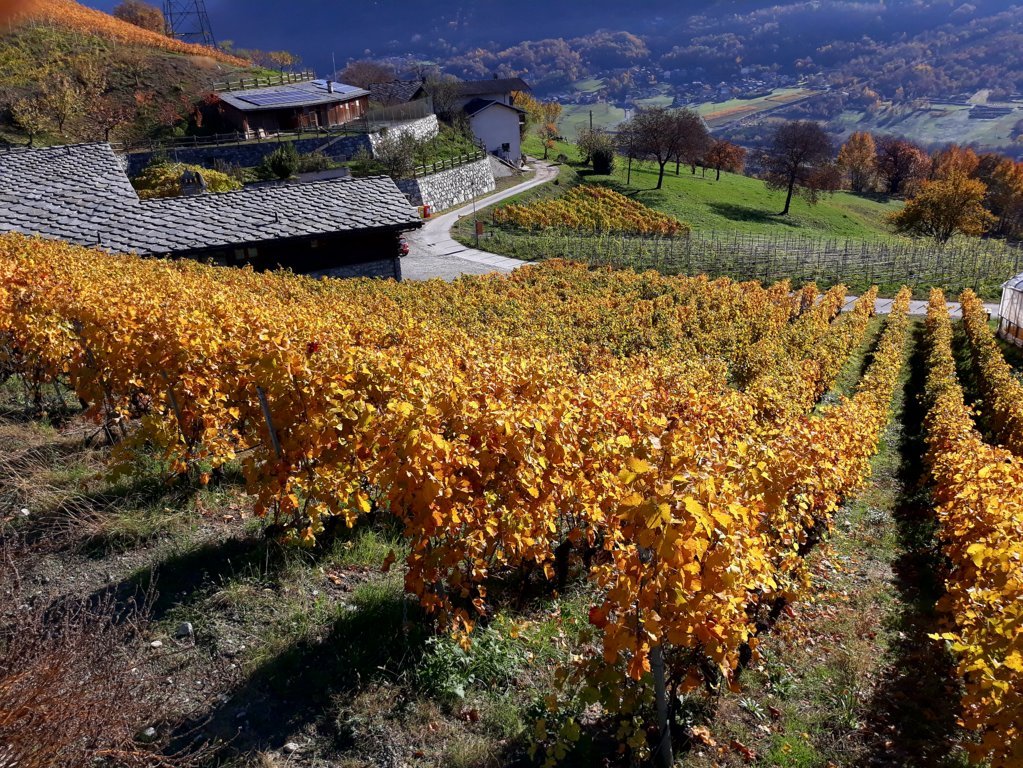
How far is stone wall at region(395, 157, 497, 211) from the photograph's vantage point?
49156 millimetres

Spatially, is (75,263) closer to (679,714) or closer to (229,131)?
(679,714)

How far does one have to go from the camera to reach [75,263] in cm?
1209

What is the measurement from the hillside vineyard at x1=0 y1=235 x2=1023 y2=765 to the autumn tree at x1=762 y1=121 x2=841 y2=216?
203 feet

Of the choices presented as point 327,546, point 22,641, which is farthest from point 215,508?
point 22,641

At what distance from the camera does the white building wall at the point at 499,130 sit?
71125 mm

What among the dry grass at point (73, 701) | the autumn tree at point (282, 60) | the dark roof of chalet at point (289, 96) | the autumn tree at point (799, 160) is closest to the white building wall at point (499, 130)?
the dark roof of chalet at point (289, 96)

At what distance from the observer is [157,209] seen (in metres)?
22.2

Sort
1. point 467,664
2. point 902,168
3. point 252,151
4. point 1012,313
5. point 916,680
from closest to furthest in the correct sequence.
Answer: point 467,664, point 916,680, point 1012,313, point 252,151, point 902,168

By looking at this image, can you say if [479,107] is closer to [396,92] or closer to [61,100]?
[396,92]

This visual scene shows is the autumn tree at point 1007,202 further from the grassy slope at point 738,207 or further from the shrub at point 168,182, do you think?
the shrub at point 168,182

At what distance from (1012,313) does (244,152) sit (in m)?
49.6

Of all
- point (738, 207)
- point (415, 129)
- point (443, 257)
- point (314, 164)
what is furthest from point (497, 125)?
point (443, 257)

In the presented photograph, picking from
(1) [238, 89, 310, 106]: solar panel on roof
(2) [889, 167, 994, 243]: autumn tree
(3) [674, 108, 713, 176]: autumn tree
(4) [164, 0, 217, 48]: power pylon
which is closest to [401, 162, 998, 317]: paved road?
(1) [238, 89, 310, 106]: solar panel on roof

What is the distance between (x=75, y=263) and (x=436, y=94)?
6837 cm
